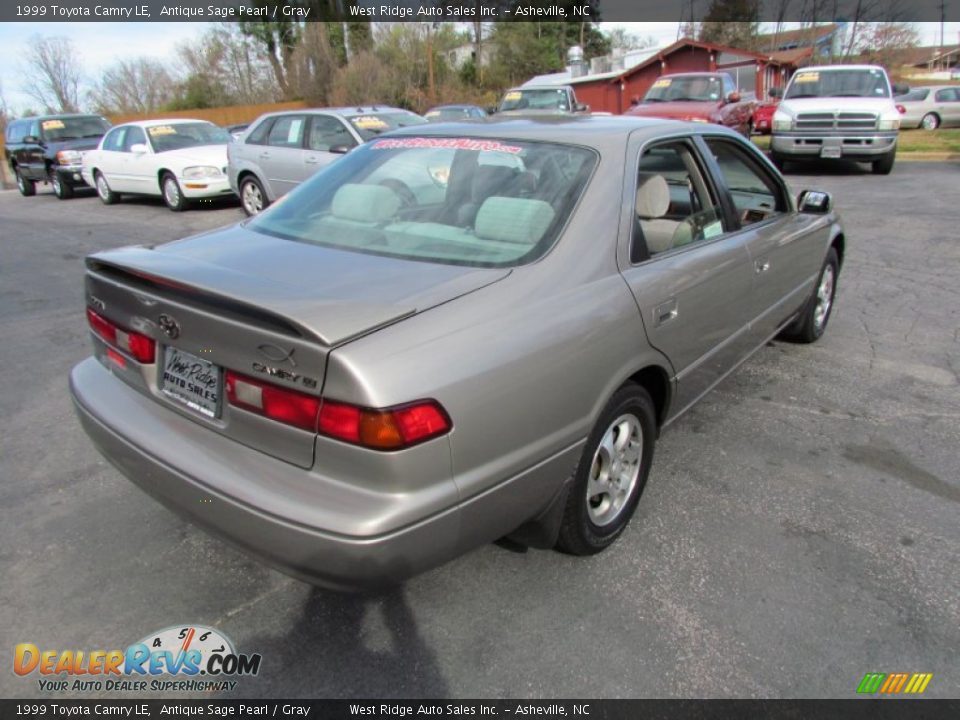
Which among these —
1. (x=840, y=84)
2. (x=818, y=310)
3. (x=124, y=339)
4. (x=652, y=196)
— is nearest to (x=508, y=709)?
(x=124, y=339)

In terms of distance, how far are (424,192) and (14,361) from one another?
12.0 feet

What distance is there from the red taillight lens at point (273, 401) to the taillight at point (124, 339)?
488 millimetres

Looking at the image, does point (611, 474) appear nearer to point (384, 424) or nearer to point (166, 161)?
point (384, 424)

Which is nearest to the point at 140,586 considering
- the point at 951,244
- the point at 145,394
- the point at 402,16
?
the point at 145,394

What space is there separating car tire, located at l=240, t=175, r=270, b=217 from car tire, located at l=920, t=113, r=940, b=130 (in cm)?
2305

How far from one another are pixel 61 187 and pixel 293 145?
863cm

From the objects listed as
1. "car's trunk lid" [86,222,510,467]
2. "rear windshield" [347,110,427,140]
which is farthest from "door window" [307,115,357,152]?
"car's trunk lid" [86,222,510,467]

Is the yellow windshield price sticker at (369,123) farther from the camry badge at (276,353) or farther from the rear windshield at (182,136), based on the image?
the camry badge at (276,353)

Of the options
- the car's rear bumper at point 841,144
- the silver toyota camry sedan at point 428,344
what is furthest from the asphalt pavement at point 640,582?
the car's rear bumper at point 841,144

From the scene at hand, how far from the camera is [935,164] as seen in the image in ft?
48.5

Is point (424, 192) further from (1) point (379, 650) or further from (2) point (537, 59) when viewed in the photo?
(2) point (537, 59)

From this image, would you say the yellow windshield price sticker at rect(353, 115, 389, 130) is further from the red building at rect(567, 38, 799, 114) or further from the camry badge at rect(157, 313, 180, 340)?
the red building at rect(567, 38, 799, 114)

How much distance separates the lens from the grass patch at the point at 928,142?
16275 mm

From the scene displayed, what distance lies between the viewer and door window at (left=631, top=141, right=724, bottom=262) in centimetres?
296
